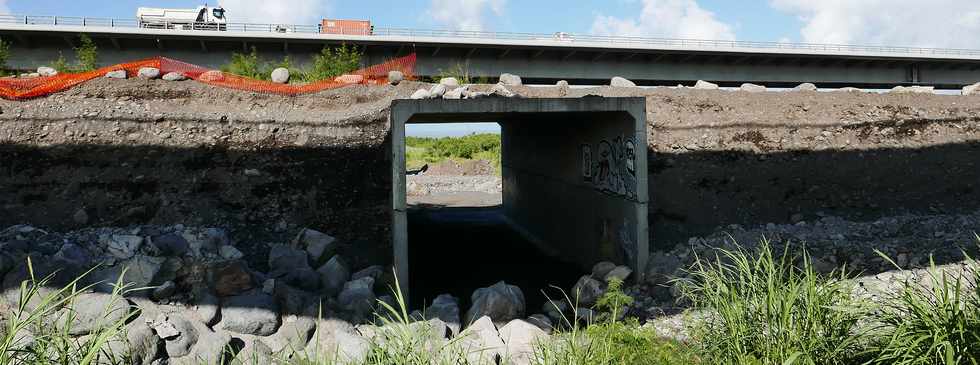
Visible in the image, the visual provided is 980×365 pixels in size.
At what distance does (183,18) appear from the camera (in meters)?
28.4

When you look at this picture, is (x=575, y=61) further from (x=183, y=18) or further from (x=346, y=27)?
(x=183, y=18)

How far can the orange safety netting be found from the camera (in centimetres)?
1473

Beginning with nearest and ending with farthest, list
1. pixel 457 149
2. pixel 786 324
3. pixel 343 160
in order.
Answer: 1. pixel 786 324
2. pixel 343 160
3. pixel 457 149

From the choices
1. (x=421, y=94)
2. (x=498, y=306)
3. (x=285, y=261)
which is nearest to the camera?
(x=498, y=306)

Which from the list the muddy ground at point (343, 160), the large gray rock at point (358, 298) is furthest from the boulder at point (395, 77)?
the large gray rock at point (358, 298)

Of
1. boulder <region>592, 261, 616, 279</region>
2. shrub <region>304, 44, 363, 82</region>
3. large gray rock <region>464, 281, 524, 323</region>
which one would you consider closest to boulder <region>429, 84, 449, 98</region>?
shrub <region>304, 44, 363, 82</region>

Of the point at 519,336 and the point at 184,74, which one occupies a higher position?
the point at 184,74

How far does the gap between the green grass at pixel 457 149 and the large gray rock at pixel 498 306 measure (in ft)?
99.6

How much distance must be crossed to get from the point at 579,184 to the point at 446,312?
5878 mm

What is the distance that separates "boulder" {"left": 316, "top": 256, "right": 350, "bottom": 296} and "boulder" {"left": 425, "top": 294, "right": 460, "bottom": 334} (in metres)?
1.56

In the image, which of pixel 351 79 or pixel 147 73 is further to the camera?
pixel 351 79

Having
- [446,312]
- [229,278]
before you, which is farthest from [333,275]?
[446,312]

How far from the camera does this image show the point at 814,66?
3027cm

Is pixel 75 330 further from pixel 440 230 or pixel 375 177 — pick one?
pixel 440 230
